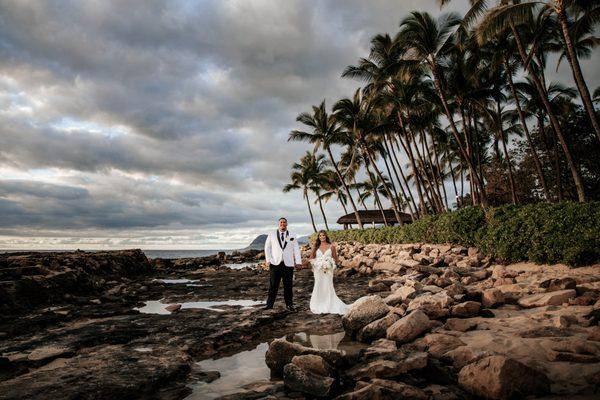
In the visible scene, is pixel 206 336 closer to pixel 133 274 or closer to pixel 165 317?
pixel 165 317

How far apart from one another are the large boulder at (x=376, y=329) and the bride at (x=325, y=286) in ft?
6.31

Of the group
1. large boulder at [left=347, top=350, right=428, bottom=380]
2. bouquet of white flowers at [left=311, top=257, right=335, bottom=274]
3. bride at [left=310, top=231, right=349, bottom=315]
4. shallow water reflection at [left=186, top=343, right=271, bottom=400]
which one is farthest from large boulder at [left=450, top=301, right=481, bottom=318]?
shallow water reflection at [left=186, top=343, right=271, bottom=400]

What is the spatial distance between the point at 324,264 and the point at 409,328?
284cm

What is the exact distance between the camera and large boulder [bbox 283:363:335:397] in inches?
108

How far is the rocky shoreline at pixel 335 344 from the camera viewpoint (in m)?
2.73

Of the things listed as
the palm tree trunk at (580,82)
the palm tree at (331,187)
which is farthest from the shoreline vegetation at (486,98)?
the palm tree at (331,187)

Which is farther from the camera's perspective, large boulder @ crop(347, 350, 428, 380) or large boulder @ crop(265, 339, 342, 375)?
large boulder @ crop(265, 339, 342, 375)

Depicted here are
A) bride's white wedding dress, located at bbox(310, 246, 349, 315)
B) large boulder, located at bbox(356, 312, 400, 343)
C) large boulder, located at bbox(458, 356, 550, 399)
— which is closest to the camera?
large boulder, located at bbox(458, 356, 550, 399)

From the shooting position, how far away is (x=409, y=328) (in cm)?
398

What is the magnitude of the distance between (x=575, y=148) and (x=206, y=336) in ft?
88.5

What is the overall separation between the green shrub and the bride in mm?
5599

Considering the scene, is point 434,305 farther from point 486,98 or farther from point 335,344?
point 486,98

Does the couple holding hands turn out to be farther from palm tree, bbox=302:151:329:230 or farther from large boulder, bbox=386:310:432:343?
palm tree, bbox=302:151:329:230

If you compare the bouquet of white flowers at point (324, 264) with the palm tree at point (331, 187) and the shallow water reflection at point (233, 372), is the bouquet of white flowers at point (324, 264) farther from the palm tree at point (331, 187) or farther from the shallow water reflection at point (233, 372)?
the palm tree at point (331, 187)
